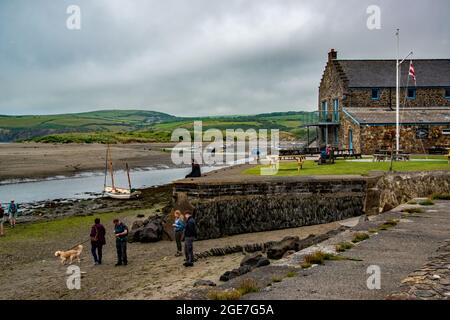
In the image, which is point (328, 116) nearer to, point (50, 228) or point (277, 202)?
point (277, 202)

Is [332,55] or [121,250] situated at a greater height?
[332,55]

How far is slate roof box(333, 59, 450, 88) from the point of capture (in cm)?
4278

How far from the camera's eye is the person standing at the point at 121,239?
15633 mm

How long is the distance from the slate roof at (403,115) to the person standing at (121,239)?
2608cm

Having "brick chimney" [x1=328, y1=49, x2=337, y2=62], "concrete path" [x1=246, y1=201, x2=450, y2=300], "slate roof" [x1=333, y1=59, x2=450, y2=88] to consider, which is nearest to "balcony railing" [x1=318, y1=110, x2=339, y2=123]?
"slate roof" [x1=333, y1=59, x2=450, y2=88]

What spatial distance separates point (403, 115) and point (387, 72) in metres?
6.81

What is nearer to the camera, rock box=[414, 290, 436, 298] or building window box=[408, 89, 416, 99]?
rock box=[414, 290, 436, 298]

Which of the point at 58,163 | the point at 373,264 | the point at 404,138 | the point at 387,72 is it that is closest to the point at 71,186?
the point at 58,163

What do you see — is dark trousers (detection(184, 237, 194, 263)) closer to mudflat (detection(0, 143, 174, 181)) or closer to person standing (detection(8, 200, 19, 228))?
person standing (detection(8, 200, 19, 228))

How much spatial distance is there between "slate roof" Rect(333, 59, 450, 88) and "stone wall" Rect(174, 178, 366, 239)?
77.2 ft

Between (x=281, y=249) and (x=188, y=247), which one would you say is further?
(x=188, y=247)

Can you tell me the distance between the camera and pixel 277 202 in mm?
21094

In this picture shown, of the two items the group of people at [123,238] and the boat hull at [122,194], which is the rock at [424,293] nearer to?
the group of people at [123,238]
